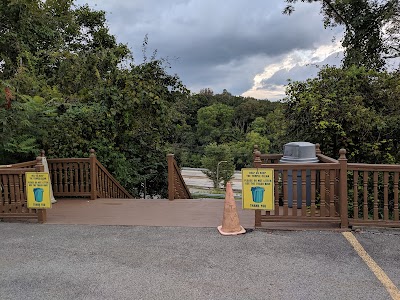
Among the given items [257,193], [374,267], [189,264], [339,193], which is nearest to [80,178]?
[257,193]

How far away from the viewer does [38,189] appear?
5512mm

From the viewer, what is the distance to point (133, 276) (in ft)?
12.0

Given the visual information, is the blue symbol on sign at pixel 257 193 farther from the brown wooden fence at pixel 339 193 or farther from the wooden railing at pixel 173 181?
the wooden railing at pixel 173 181

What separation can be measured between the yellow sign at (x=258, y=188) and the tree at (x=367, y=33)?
315 inches

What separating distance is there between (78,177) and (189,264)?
194 inches

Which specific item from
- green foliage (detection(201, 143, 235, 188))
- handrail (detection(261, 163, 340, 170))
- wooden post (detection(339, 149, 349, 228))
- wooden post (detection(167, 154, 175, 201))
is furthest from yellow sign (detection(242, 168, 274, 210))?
green foliage (detection(201, 143, 235, 188))

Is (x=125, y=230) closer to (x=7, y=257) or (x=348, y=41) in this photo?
(x=7, y=257)

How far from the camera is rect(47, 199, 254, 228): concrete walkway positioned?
18.7 ft

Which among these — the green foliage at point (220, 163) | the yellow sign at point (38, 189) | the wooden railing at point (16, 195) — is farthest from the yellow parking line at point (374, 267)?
the green foliage at point (220, 163)

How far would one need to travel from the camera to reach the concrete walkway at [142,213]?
5.69 metres

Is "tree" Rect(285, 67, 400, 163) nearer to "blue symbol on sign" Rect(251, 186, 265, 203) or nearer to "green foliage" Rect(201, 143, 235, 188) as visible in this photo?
"blue symbol on sign" Rect(251, 186, 265, 203)

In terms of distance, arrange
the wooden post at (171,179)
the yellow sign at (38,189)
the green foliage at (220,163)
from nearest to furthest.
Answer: the yellow sign at (38,189)
the wooden post at (171,179)
the green foliage at (220,163)

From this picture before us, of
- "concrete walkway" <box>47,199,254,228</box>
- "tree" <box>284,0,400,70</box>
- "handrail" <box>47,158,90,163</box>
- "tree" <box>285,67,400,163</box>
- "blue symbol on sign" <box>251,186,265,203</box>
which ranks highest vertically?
"tree" <box>284,0,400,70</box>

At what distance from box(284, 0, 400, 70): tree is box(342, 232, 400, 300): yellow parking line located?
8162mm
